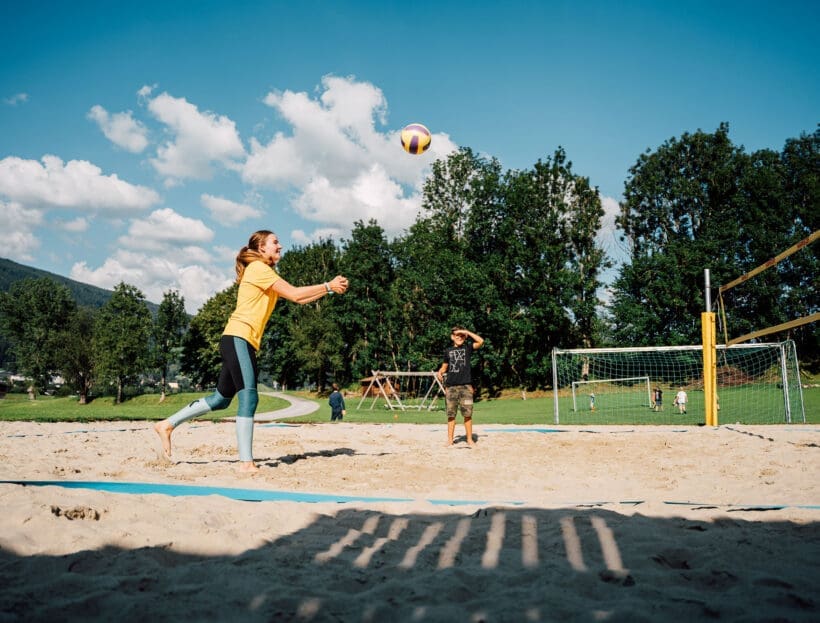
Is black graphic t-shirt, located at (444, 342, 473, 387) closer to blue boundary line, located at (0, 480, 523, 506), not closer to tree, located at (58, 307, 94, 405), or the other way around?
blue boundary line, located at (0, 480, 523, 506)

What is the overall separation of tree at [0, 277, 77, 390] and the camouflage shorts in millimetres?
56246

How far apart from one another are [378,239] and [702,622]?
126 feet

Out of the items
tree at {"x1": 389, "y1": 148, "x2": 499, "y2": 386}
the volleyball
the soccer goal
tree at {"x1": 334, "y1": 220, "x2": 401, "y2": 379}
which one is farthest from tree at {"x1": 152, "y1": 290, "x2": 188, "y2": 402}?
the volleyball

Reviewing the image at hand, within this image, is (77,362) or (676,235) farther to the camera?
(77,362)

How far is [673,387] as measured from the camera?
26.5 m

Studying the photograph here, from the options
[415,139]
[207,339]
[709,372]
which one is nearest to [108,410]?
[415,139]

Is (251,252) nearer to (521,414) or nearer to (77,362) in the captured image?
(521,414)

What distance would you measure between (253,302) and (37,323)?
205 feet

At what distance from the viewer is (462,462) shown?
569cm

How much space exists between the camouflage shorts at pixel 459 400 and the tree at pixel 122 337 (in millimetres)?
44731

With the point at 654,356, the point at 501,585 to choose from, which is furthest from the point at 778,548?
the point at 654,356

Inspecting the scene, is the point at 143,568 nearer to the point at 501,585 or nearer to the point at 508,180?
the point at 501,585

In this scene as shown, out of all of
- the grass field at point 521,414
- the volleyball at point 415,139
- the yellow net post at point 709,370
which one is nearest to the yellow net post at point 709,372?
the yellow net post at point 709,370

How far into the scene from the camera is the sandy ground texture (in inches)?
71.9
